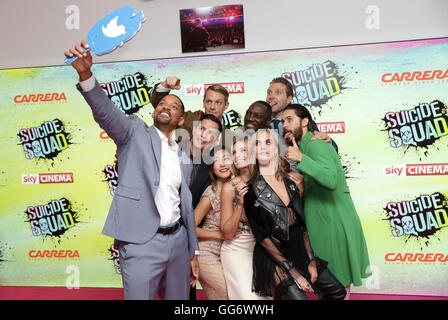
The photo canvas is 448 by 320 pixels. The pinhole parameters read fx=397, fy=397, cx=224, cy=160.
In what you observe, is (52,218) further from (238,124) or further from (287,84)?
(287,84)

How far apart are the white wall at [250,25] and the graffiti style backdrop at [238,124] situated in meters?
0.10

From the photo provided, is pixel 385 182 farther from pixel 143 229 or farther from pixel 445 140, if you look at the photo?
pixel 143 229

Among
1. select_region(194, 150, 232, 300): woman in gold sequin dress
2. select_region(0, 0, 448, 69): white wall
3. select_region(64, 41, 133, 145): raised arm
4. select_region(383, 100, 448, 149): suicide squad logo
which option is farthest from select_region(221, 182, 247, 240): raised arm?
select_region(383, 100, 448, 149): suicide squad logo

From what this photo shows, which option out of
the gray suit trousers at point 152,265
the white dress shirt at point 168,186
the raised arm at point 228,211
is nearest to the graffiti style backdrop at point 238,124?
the raised arm at point 228,211

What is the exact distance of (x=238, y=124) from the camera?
3.47m

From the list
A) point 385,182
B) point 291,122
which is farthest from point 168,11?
point 385,182

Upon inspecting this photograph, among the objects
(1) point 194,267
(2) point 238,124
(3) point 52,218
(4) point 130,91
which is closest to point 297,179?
(1) point 194,267

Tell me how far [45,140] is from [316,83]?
255cm

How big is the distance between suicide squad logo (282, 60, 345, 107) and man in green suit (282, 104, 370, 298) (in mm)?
740

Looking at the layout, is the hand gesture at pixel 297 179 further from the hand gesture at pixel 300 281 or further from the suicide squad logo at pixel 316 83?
the suicide squad logo at pixel 316 83

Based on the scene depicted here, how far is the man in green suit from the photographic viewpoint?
8.45 feet

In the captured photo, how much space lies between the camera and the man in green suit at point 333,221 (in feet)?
8.45

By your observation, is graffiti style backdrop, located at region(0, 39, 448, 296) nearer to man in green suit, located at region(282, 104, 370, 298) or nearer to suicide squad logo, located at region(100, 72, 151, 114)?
suicide squad logo, located at region(100, 72, 151, 114)

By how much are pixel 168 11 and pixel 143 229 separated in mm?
2204
